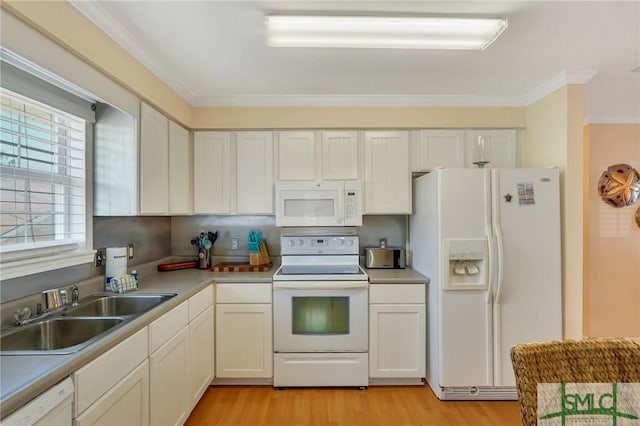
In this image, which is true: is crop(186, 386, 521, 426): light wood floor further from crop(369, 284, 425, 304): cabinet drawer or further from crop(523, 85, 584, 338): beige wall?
crop(523, 85, 584, 338): beige wall

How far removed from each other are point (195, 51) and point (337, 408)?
2604mm

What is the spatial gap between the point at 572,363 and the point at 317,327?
174 centimetres

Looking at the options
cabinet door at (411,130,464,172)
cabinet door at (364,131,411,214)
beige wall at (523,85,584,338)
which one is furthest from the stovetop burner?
beige wall at (523,85,584,338)

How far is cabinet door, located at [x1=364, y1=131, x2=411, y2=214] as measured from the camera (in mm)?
2760

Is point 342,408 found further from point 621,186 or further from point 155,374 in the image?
point 621,186

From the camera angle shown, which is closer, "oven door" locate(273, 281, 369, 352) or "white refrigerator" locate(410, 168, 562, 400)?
"white refrigerator" locate(410, 168, 562, 400)

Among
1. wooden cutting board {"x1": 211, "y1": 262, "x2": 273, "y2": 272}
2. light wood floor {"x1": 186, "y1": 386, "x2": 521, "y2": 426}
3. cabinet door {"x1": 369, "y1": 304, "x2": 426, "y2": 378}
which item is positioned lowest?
light wood floor {"x1": 186, "y1": 386, "x2": 521, "y2": 426}

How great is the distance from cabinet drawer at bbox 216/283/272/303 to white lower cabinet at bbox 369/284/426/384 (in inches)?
33.1

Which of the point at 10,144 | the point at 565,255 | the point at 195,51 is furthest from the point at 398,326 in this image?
the point at 10,144

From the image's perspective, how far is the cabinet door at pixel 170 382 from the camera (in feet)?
5.19

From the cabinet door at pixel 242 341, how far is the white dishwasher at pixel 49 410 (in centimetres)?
140

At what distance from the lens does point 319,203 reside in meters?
2.70

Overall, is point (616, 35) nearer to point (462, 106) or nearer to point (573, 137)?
point (573, 137)

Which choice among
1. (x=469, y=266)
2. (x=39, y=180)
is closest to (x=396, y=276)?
(x=469, y=266)
